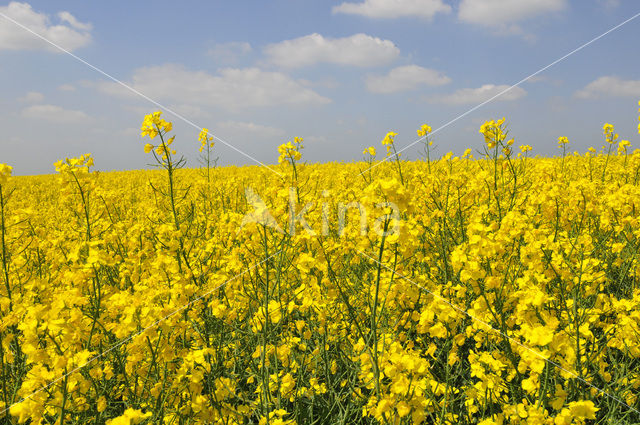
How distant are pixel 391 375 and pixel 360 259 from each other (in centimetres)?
181

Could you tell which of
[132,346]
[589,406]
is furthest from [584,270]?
[132,346]

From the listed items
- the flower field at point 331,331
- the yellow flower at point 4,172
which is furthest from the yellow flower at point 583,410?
the yellow flower at point 4,172

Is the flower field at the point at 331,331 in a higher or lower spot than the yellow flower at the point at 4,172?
lower

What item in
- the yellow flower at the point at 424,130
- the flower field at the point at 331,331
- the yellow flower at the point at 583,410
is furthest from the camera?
the yellow flower at the point at 424,130

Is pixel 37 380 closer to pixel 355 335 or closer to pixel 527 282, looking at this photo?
pixel 355 335

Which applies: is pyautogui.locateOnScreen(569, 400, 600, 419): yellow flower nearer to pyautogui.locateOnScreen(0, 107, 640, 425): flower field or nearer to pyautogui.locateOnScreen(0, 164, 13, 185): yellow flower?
pyautogui.locateOnScreen(0, 107, 640, 425): flower field

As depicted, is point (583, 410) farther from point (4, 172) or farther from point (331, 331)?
point (4, 172)

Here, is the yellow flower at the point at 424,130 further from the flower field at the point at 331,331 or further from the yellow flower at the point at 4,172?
the yellow flower at the point at 4,172

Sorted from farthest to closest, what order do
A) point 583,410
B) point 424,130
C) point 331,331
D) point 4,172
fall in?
1. point 424,130
2. point 331,331
3. point 4,172
4. point 583,410

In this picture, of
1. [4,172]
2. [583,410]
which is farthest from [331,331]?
[4,172]

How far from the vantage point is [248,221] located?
87.2 inches

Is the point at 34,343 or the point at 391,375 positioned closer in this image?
the point at 391,375

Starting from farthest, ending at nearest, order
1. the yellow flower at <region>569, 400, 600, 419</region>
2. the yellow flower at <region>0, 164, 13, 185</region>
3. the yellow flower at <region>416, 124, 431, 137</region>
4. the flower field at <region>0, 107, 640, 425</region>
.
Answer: the yellow flower at <region>416, 124, 431, 137</region> → the yellow flower at <region>0, 164, 13, 185</region> → the flower field at <region>0, 107, 640, 425</region> → the yellow flower at <region>569, 400, 600, 419</region>

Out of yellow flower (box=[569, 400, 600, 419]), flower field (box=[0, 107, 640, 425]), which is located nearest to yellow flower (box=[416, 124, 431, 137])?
flower field (box=[0, 107, 640, 425])
